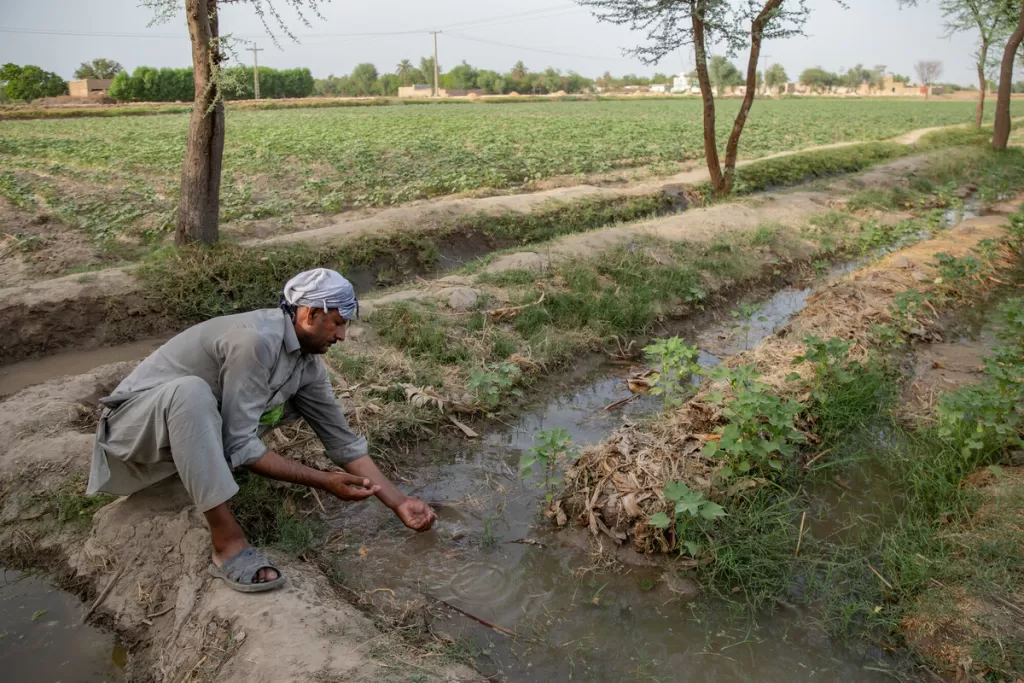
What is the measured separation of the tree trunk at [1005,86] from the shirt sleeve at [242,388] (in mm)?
19570

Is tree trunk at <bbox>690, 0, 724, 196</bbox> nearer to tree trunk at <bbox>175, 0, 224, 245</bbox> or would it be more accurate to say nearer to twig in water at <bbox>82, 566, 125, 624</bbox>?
tree trunk at <bbox>175, 0, 224, 245</bbox>

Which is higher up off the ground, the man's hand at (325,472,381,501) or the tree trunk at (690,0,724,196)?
the tree trunk at (690,0,724,196)

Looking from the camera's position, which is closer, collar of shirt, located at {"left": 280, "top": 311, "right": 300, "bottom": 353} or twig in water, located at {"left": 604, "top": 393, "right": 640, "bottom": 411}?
collar of shirt, located at {"left": 280, "top": 311, "right": 300, "bottom": 353}

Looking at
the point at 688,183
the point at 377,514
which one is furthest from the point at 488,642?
the point at 688,183

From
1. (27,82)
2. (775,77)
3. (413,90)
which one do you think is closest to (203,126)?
(27,82)

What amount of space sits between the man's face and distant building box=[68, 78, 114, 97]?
4896 cm

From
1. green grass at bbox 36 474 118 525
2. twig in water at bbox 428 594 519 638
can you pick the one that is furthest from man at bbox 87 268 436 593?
twig in water at bbox 428 594 519 638

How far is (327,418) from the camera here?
3273mm

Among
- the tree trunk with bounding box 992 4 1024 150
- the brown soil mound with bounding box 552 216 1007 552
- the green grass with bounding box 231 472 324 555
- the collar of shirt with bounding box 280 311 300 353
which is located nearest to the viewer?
the collar of shirt with bounding box 280 311 300 353

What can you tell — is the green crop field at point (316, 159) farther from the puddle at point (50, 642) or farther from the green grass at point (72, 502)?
the puddle at point (50, 642)

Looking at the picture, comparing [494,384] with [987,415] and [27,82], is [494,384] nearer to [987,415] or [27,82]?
[987,415]

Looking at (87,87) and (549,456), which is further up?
(87,87)

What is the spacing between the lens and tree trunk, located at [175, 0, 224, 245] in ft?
23.1

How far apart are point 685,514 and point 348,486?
1.59 metres
